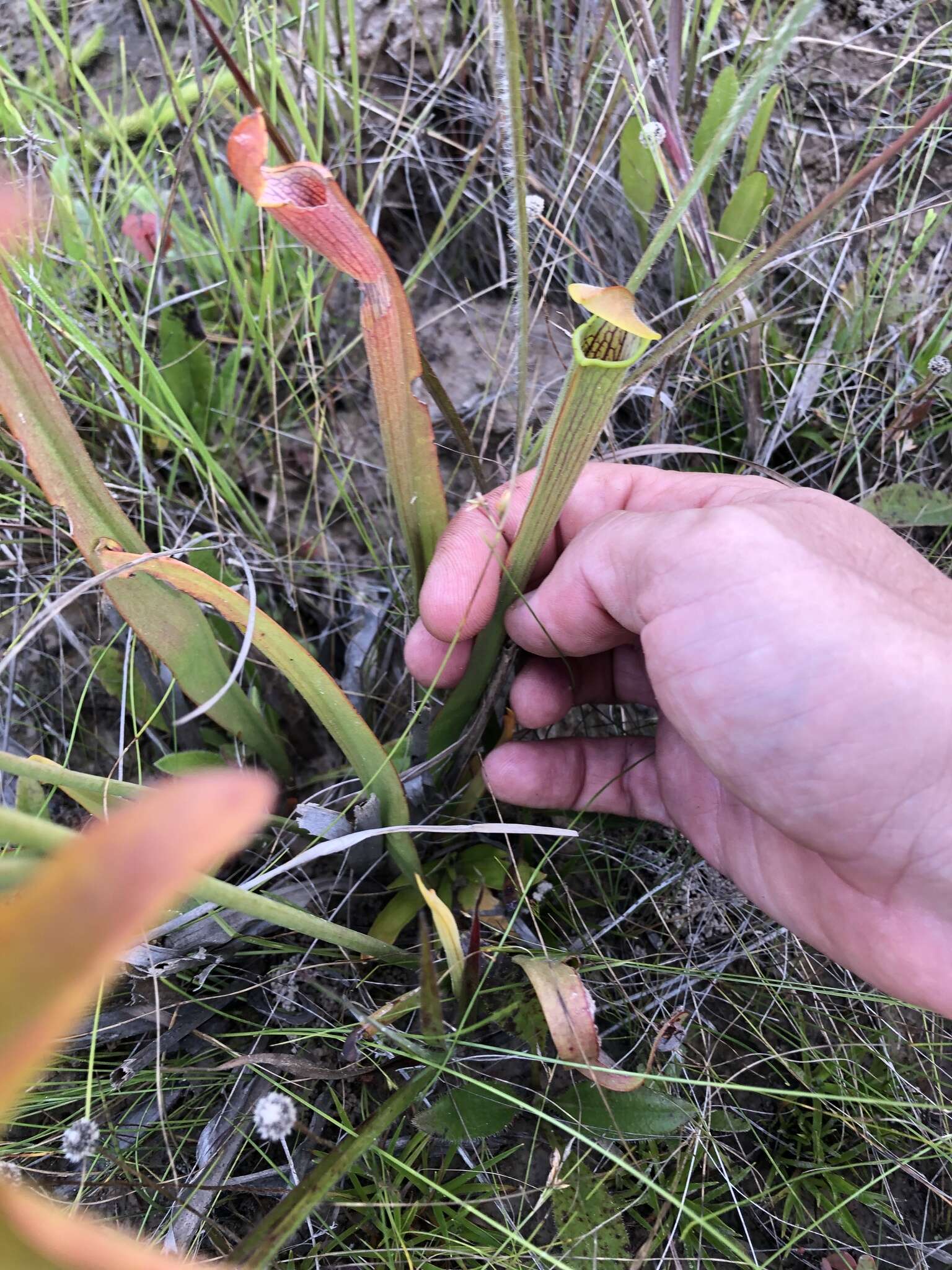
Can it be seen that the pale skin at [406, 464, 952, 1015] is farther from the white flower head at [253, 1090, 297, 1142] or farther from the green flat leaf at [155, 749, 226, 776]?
the white flower head at [253, 1090, 297, 1142]

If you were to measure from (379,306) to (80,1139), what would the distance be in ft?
3.18

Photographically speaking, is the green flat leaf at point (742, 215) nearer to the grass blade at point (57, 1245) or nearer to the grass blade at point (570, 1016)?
the grass blade at point (570, 1016)

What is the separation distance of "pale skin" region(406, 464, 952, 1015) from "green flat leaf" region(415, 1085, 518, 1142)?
0.40 meters

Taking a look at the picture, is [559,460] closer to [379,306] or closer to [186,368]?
[379,306]

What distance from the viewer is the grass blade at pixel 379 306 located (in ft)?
2.19

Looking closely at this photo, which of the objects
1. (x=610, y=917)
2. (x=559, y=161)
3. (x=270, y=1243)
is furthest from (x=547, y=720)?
(x=559, y=161)

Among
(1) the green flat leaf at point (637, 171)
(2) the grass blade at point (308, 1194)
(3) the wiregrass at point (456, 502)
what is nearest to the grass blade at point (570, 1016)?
(3) the wiregrass at point (456, 502)

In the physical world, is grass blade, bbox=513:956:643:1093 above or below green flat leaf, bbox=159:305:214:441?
below

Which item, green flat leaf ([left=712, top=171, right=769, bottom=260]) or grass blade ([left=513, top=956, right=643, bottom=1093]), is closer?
grass blade ([left=513, top=956, right=643, bottom=1093])

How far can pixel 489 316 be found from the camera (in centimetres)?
163

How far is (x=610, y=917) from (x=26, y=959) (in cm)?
106

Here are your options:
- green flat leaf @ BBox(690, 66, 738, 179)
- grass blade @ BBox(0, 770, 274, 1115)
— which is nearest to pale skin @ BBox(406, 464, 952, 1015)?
green flat leaf @ BBox(690, 66, 738, 179)

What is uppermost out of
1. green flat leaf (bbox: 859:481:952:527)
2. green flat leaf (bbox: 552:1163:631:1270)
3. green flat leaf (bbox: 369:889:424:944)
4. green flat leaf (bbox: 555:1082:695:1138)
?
green flat leaf (bbox: 859:481:952:527)

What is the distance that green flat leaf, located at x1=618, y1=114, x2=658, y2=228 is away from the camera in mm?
1259
